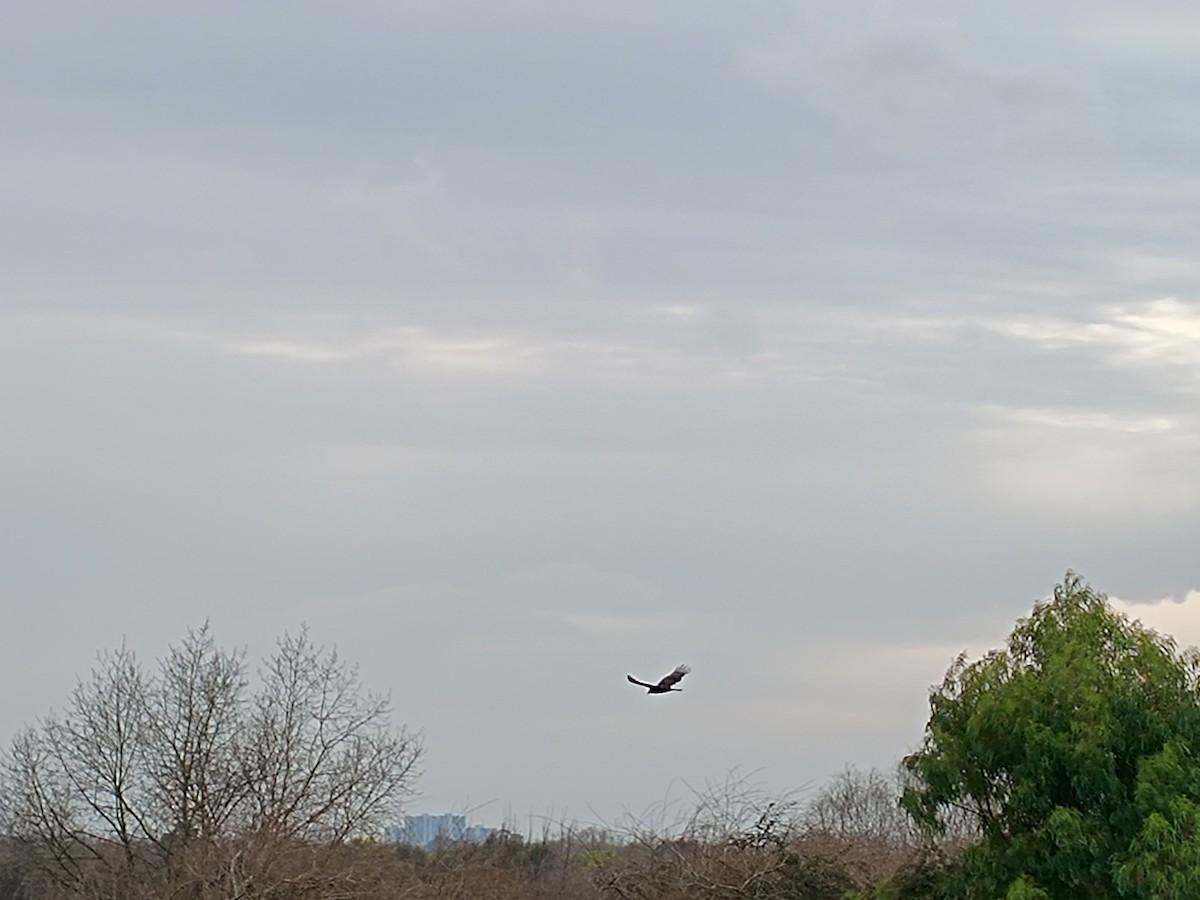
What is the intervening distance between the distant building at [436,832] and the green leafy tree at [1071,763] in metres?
12.1

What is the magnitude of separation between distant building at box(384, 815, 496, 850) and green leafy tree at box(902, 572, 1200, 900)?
39.6 ft

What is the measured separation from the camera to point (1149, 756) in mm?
17516

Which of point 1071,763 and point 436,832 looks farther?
point 436,832

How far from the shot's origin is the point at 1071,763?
17.6 metres

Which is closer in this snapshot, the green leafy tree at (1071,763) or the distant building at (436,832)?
the green leafy tree at (1071,763)

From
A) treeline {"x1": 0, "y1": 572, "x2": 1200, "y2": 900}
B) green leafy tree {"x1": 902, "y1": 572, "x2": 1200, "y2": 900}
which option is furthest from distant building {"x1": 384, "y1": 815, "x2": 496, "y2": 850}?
Result: green leafy tree {"x1": 902, "y1": 572, "x2": 1200, "y2": 900}

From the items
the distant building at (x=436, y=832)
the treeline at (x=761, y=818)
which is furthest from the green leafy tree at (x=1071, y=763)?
the distant building at (x=436, y=832)

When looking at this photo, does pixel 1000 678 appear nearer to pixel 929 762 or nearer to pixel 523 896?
pixel 929 762

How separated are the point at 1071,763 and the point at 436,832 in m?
15.8

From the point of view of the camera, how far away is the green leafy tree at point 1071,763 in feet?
55.6

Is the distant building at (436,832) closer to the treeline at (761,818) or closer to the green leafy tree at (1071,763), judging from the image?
the treeline at (761,818)

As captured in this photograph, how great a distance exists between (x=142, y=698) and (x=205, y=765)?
1.91 meters

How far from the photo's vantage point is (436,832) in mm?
30422

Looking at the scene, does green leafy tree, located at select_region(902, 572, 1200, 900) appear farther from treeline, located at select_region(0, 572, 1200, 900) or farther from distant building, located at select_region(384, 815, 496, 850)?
distant building, located at select_region(384, 815, 496, 850)
